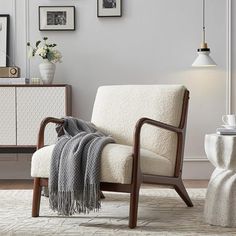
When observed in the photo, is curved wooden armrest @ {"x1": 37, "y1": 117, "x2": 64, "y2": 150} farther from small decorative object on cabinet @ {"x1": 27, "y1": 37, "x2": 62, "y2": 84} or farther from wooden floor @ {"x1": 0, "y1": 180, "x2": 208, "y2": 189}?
small decorative object on cabinet @ {"x1": 27, "y1": 37, "x2": 62, "y2": 84}

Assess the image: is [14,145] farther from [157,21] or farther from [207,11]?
[207,11]

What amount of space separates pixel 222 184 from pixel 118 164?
617 mm

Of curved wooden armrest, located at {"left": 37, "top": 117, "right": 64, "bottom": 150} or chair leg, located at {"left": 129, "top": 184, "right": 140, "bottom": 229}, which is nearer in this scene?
chair leg, located at {"left": 129, "top": 184, "right": 140, "bottom": 229}

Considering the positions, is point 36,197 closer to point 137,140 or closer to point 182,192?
point 137,140

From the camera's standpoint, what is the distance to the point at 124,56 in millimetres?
5613

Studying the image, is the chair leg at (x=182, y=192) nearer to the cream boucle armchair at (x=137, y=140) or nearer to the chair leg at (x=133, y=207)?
the cream boucle armchair at (x=137, y=140)

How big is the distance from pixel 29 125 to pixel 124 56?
113 centimetres

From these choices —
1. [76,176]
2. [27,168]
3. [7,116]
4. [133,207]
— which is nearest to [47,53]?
[7,116]

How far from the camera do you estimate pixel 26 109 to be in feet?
17.2

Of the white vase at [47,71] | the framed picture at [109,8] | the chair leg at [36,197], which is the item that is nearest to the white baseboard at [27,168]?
the white vase at [47,71]

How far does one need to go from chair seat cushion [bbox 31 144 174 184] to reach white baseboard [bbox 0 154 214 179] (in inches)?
75.0

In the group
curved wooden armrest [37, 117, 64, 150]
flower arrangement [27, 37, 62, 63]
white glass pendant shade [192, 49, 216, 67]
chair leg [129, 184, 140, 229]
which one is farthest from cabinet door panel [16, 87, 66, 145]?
chair leg [129, 184, 140, 229]

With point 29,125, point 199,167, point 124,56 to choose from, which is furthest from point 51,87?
point 199,167

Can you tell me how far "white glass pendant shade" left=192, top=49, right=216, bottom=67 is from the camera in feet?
17.4
